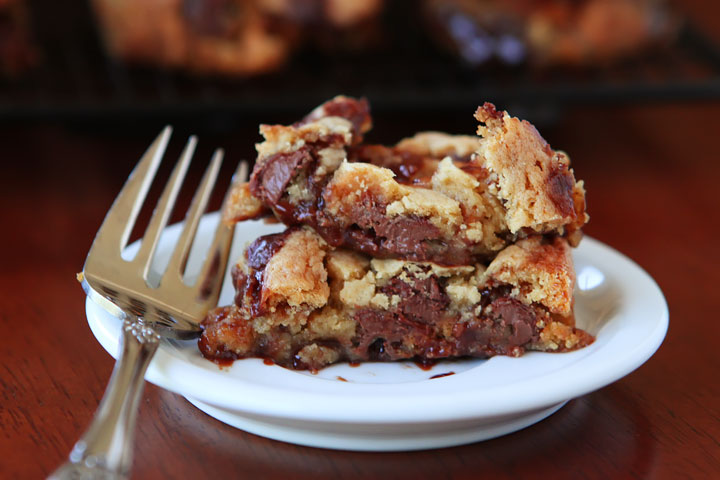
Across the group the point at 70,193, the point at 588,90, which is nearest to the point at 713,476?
the point at 588,90

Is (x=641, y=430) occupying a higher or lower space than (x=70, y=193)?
higher

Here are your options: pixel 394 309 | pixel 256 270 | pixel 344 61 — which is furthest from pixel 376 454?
pixel 344 61

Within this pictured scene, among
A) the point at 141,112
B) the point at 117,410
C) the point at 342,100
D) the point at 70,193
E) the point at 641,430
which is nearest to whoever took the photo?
the point at 117,410

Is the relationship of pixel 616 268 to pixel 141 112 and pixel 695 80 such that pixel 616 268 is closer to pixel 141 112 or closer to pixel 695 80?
pixel 695 80

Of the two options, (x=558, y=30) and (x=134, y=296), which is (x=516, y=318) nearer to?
(x=134, y=296)

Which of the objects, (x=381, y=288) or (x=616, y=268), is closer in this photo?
(x=381, y=288)
